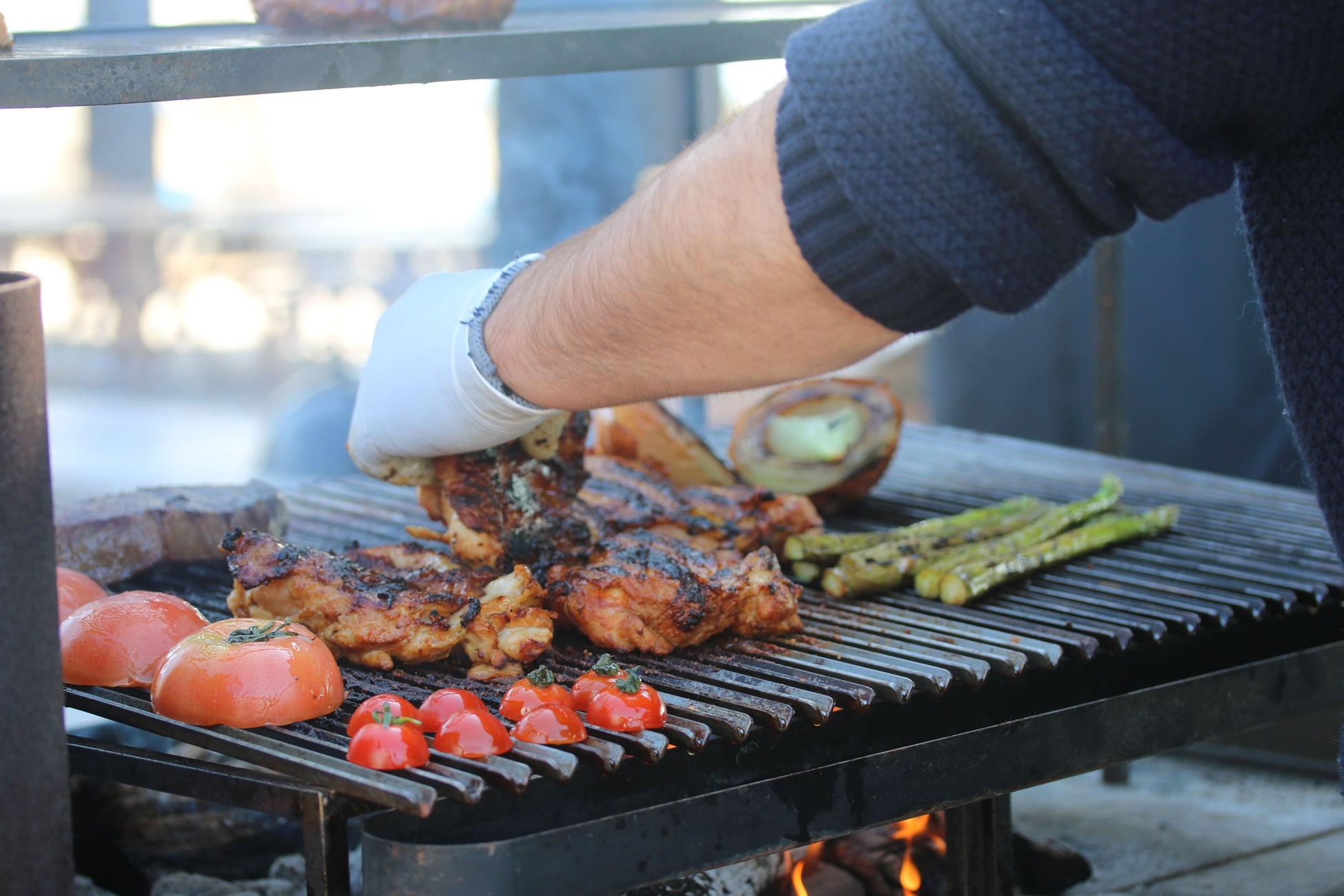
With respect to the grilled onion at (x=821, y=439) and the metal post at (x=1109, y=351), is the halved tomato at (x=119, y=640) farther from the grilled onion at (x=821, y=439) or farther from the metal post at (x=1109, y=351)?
the metal post at (x=1109, y=351)

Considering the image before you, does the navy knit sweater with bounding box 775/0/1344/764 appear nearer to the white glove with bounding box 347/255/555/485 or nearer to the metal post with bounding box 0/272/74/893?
the white glove with bounding box 347/255/555/485

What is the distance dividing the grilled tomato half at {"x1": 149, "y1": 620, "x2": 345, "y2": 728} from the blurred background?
4.62 metres

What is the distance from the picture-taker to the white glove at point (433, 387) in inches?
114

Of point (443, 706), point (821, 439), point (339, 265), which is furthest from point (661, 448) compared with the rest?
point (339, 265)

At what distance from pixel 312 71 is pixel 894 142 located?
166cm

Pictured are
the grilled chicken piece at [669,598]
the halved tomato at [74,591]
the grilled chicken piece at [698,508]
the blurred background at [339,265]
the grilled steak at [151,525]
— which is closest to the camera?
the grilled chicken piece at [669,598]

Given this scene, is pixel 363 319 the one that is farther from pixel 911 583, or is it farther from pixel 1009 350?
pixel 911 583

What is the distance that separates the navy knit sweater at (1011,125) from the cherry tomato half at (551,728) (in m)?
1.02

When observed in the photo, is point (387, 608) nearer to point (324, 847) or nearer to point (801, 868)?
point (324, 847)

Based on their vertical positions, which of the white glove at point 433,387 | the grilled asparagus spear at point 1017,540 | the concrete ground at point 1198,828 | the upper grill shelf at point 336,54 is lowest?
the concrete ground at point 1198,828

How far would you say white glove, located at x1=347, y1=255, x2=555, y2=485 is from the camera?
2891 millimetres

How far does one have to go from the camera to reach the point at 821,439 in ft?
15.2

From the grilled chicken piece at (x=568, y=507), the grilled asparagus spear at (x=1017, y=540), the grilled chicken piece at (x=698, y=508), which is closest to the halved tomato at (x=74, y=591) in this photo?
the grilled chicken piece at (x=568, y=507)

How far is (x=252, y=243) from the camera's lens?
60.7ft
